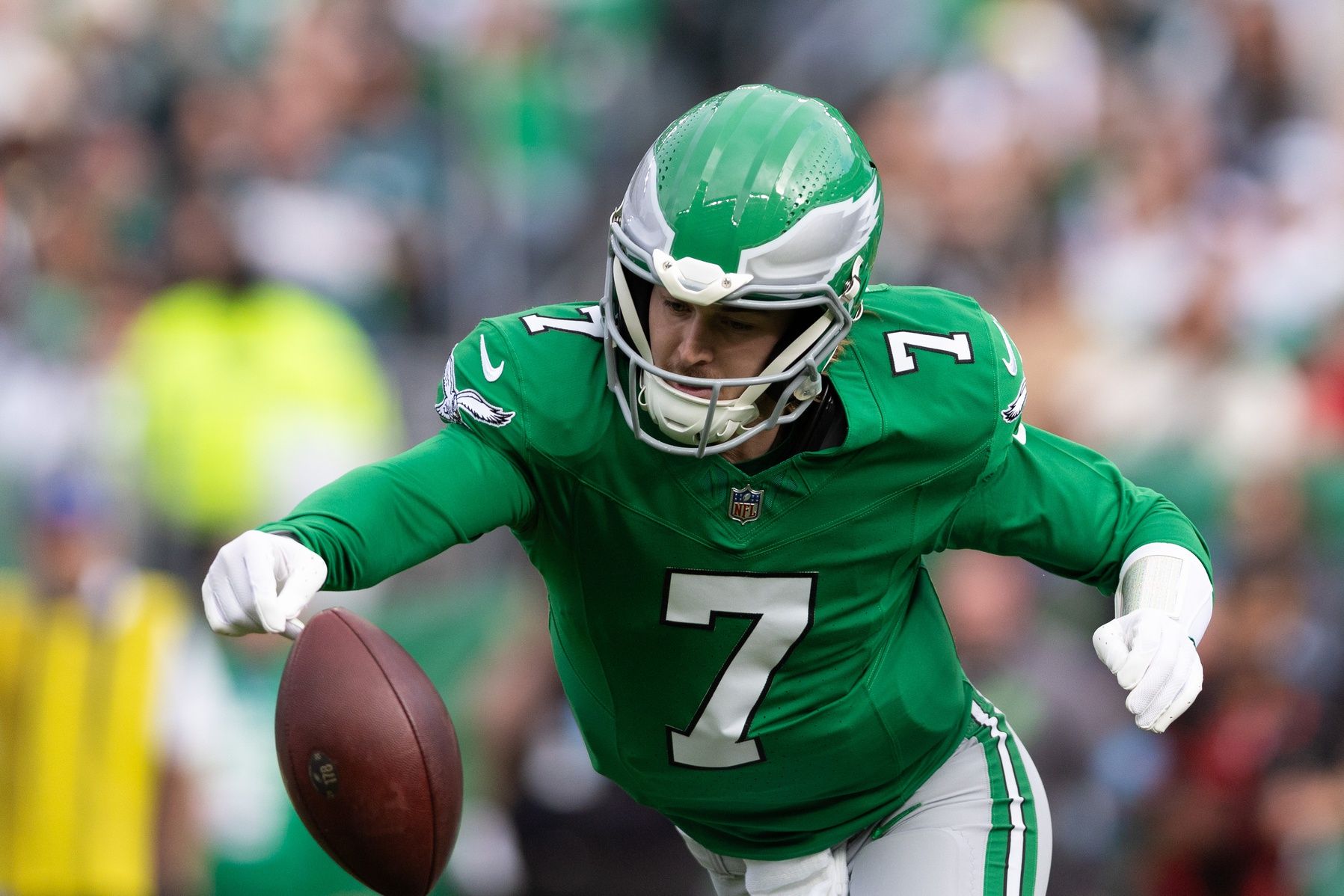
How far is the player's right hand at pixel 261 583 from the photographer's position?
7.22 ft

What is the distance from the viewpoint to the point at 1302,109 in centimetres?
609

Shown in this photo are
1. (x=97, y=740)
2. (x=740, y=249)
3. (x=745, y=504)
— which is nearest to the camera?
(x=740, y=249)

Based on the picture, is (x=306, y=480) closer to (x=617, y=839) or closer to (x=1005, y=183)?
(x=617, y=839)

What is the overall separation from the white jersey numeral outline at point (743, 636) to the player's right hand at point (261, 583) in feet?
1.88

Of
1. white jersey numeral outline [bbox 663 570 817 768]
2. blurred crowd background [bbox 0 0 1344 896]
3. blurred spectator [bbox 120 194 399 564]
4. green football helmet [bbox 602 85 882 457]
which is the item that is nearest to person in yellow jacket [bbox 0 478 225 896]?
blurred crowd background [bbox 0 0 1344 896]

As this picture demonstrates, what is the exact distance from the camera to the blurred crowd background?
5.09 m

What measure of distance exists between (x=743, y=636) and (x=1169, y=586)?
0.63 meters

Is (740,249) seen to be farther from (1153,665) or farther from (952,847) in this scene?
(952,847)

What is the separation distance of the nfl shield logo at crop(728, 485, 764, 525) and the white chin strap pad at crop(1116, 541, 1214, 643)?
22.5 inches

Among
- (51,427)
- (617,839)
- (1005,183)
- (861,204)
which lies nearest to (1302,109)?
(1005,183)

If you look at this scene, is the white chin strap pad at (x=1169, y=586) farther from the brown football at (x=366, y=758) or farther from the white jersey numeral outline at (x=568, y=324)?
the brown football at (x=366, y=758)

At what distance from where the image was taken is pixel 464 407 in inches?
98.5

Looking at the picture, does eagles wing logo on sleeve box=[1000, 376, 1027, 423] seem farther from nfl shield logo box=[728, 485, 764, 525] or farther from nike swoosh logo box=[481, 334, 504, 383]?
nike swoosh logo box=[481, 334, 504, 383]

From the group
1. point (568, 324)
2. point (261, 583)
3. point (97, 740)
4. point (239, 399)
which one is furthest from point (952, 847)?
point (239, 399)
